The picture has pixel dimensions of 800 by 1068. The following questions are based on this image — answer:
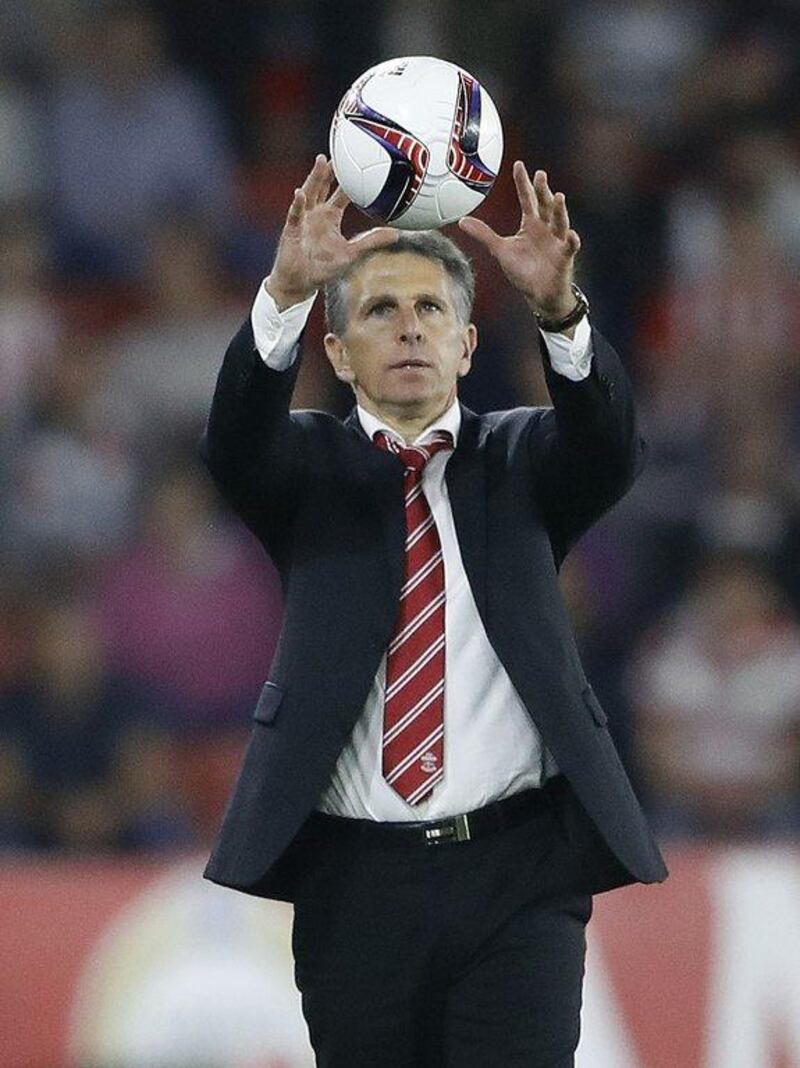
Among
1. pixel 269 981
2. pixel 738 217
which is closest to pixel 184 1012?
pixel 269 981

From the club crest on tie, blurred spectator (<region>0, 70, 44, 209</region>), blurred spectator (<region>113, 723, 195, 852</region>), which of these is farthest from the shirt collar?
blurred spectator (<region>0, 70, 44, 209</region>)

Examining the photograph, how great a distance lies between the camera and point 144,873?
5055 millimetres

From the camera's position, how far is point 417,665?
10.8 feet

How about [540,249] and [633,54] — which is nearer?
[540,249]

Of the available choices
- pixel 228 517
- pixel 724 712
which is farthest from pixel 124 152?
pixel 724 712

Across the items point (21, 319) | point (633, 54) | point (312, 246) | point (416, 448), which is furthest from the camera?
point (633, 54)

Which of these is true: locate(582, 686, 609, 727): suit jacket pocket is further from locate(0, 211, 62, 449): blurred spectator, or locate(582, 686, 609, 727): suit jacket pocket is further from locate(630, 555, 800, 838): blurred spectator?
locate(0, 211, 62, 449): blurred spectator

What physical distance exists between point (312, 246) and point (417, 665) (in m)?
0.64

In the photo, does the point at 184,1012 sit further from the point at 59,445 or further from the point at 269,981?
the point at 59,445

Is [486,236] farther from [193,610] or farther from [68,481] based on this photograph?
[68,481]

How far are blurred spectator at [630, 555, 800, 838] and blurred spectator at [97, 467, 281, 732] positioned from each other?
3.79 ft

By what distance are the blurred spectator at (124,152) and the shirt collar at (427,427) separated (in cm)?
428

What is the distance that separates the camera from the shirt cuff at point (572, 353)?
3188mm

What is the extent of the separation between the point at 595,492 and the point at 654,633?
3.44m
